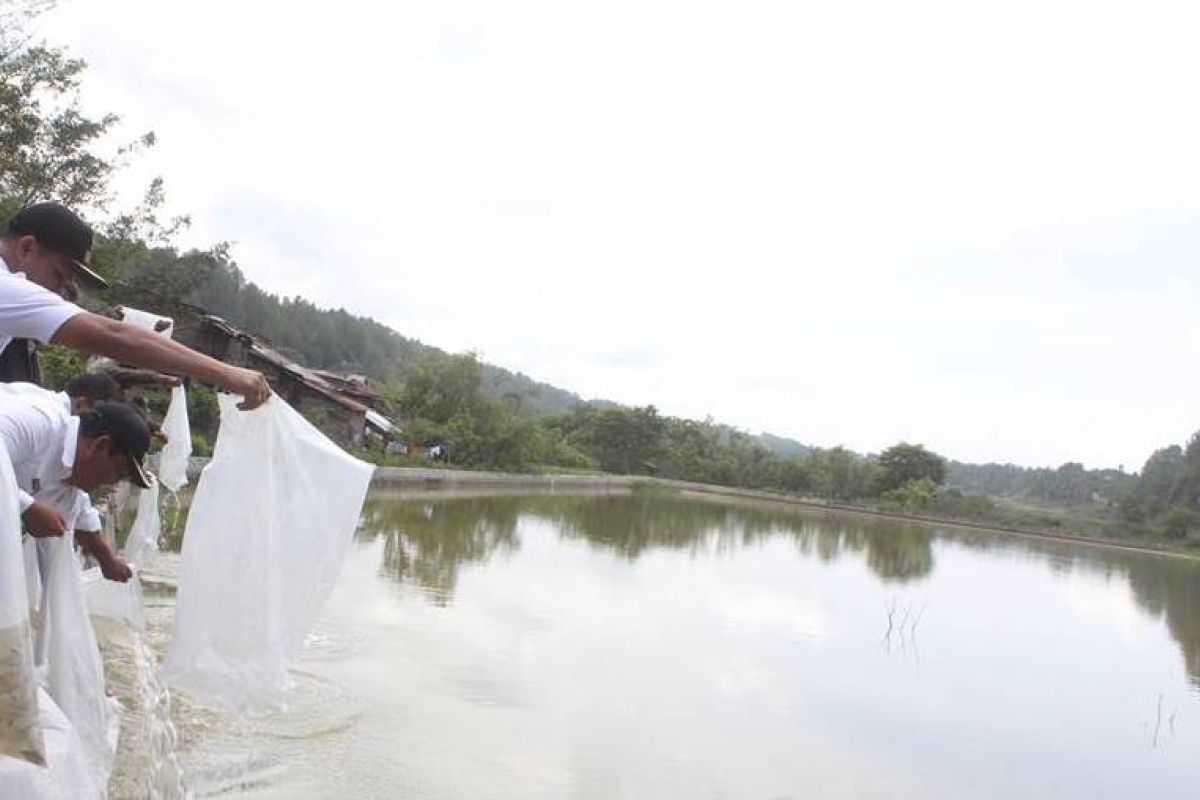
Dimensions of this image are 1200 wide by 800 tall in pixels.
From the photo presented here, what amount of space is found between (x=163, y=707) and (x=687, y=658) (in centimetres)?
621

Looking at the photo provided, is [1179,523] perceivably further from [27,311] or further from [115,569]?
[27,311]

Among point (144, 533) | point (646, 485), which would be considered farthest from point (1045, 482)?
point (144, 533)

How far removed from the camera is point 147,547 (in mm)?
6004

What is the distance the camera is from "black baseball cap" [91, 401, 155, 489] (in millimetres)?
2412

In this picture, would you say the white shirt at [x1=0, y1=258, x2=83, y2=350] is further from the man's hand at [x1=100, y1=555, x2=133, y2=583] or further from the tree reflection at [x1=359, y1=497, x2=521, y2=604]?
the tree reflection at [x1=359, y1=497, x2=521, y2=604]

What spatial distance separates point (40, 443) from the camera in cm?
226

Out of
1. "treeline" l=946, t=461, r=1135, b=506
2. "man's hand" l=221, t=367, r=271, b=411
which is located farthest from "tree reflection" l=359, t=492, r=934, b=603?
"treeline" l=946, t=461, r=1135, b=506

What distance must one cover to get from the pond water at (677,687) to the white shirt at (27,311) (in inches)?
103

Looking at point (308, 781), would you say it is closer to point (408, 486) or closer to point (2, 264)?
point (2, 264)

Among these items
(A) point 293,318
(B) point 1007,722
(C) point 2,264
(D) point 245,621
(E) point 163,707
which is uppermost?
(A) point 293,318

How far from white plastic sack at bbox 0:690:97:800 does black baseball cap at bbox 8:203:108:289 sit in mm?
1032

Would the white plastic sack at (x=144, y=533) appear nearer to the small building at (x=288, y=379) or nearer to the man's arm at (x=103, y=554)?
the man's arm at (x=103, y=554)

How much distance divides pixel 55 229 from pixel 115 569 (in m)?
1.23

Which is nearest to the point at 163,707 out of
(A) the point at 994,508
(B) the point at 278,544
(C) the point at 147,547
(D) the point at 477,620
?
(B) the point at 278,544
